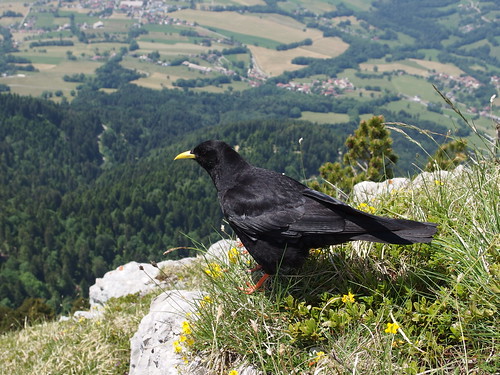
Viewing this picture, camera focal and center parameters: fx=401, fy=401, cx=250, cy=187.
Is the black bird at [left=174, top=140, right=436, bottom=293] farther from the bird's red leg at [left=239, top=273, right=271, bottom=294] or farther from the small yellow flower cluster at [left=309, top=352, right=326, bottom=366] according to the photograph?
the small yellow flower cluster at [left=309, top=352, right=326, bottom=366]

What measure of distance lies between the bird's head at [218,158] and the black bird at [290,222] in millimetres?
231

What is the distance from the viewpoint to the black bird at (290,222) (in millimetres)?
4293

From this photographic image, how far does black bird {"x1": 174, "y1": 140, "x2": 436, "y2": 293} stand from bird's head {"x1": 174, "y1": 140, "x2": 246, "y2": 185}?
0.23m

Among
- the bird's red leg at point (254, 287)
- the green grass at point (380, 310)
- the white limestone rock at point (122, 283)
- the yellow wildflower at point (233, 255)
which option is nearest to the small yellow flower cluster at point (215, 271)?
the green grass at point (380, 310)

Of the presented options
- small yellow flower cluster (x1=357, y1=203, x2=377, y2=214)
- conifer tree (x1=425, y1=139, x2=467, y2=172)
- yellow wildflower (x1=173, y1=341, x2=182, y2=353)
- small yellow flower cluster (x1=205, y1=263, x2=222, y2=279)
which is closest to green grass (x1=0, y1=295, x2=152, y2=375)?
yellow wildflower (x1=173, y1=341, x2=182, y2=353)

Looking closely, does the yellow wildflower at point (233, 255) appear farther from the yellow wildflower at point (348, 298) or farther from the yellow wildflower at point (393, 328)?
the yellow wildflower at point (393, 328)

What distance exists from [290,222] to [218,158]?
68.4 inches

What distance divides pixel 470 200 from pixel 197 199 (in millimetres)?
165807

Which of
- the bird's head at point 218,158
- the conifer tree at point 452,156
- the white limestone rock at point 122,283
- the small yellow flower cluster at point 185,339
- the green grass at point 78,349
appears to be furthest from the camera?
the white limestone rock at point 122,283

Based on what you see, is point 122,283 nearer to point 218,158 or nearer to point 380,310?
point 218,158

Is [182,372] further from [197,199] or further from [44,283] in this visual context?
[197,199]

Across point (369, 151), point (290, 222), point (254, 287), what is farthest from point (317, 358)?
point (369, 151)

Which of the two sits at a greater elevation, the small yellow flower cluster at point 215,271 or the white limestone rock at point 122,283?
the small yellow flower cluster at point 215,271

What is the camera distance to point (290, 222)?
4781 mm
